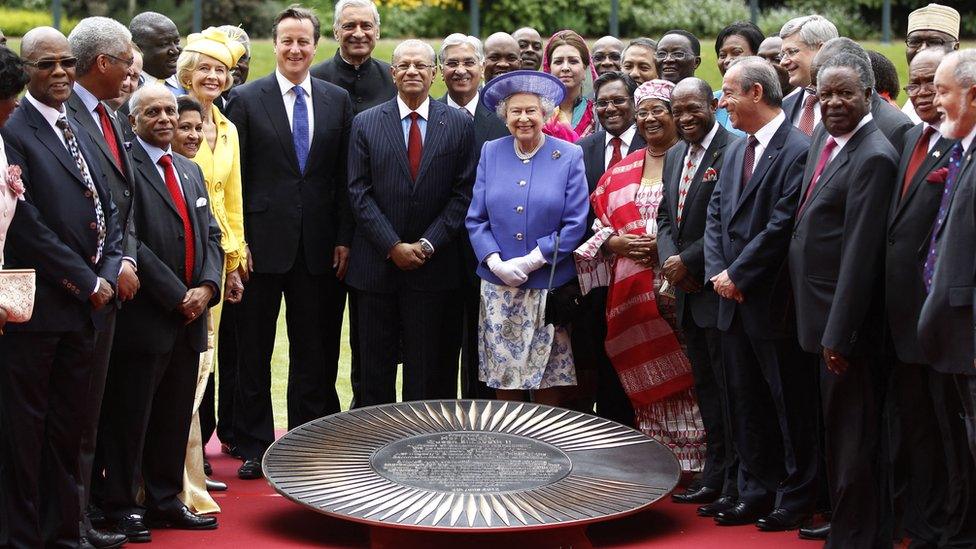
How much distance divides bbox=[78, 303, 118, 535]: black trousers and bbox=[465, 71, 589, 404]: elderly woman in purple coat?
7.27ft

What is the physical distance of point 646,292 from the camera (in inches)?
303

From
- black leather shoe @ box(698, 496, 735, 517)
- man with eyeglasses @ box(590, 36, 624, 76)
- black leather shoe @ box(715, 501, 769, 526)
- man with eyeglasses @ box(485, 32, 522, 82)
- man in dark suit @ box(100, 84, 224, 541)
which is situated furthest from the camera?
man with eyeglasses @ box(590, 36, 624, 76)

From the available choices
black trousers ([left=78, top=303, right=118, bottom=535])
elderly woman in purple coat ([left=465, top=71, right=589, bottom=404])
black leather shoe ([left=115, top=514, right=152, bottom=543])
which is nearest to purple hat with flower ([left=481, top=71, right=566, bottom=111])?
elderly woman in purple coat ([left=465, top=71, right=589, bottom=404])

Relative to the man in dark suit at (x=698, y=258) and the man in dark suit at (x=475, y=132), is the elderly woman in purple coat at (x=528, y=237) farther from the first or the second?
the man in dark suit at (x=698, y=258)

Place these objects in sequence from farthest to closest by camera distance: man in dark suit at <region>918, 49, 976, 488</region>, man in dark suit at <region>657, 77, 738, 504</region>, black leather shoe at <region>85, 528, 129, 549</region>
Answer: man in dark suit at <region>657, 77, 738, 504</region>
black leather shoe at <region>85, 528, 129, 549</region>
man in dark suit at <region>918, 49, 976, 488</region>

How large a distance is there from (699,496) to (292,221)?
2687 millimetres

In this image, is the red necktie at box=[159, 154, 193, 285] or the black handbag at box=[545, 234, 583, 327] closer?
the red necktie at box=[159, 154, 193, 285]

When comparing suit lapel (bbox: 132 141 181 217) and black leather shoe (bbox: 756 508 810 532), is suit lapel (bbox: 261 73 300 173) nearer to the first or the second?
suit lapel (bbox: 132 141 181 217)

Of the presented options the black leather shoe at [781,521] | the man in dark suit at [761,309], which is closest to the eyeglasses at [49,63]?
the man in dark suit at [761,309]

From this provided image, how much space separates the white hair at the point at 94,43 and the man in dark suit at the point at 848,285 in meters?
3.13

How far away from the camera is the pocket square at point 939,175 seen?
5.83 meters

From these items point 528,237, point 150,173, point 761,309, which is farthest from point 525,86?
point 150,173

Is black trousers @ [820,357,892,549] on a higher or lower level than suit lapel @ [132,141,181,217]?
lower

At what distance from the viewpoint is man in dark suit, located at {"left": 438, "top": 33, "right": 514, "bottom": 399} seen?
8.19 m
